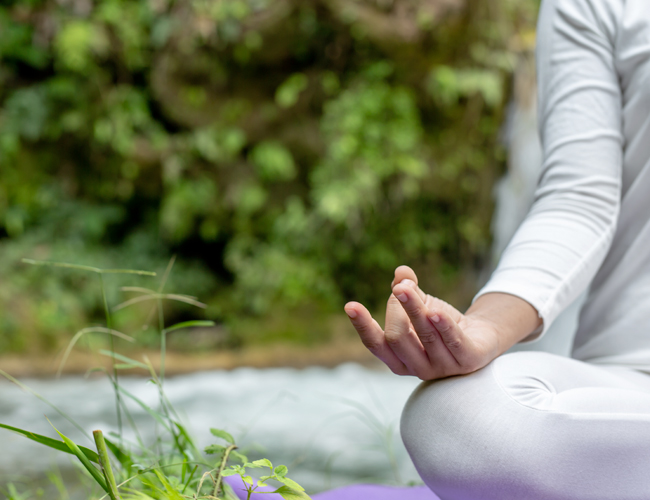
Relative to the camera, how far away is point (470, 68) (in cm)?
375

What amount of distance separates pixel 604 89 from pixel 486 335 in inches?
21.6

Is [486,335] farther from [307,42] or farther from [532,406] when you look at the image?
[307,42]

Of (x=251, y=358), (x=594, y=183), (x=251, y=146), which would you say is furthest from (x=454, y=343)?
(x=251, y=146)

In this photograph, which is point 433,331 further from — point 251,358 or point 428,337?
point 251,358

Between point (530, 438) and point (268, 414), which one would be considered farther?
point (268, 414)

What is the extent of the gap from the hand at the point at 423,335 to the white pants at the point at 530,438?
0.03 meters

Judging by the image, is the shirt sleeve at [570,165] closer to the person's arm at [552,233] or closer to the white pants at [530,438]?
the person's arm at [552,233]

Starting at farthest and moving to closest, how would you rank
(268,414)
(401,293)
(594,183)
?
1. (268,414)
2. (594,183)
3. (401,293)

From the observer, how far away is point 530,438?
1.93 ft

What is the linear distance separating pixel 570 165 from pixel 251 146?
348cm

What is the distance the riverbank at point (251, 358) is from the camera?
378 cm

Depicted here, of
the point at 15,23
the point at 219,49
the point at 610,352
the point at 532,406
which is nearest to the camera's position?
the point at 532,406

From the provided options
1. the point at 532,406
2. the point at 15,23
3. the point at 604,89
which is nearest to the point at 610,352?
the point at 532,406

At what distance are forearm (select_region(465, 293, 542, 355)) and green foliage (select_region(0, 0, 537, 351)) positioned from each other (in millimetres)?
3020
